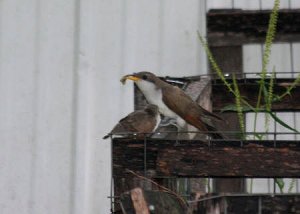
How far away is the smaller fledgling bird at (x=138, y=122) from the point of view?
363 centimetres

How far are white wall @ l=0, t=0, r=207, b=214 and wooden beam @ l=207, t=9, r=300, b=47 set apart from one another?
73cm

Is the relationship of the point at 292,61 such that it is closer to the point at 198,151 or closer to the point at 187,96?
the point at 187,96

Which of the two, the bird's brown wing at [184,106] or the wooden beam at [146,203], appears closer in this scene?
the wooden beam at [146,203]

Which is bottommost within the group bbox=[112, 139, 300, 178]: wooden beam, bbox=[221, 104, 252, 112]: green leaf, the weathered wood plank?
the weathered wood plank

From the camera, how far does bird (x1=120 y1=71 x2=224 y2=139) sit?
3.76 meters

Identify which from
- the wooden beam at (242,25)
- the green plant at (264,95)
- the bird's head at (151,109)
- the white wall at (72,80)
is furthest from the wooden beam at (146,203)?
the white wall at (72,80)

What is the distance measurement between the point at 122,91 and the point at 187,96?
1.19 meters

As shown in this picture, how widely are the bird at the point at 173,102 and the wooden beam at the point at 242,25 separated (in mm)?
307

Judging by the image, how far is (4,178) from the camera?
477 centimetres

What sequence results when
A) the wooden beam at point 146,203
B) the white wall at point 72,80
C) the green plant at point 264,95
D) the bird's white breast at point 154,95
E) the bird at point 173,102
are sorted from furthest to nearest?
the white wall at point 72,80, the bird's white breast at point 154,95, the bird at point 173,102, the green plant at point 264,95, the wooden beam at point 146,203

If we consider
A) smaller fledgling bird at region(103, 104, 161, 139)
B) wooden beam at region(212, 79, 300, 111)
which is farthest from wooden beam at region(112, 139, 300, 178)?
wooden beam at region(212, 79, 300, 111)

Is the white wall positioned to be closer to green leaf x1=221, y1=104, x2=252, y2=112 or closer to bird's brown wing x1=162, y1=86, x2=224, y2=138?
bird's brown wing x1=162, y1=86, x2=224, y2=138

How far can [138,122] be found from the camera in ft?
12.2

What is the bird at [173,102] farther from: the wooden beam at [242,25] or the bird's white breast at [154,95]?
the wooden beam at [242,25]
